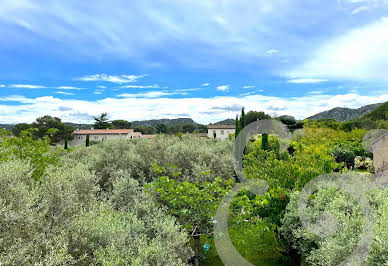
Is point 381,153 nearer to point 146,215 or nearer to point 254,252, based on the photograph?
point 254,252

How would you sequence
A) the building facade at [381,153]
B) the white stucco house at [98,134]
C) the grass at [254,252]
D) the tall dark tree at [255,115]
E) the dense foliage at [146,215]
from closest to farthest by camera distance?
the dense foliage at [146,215] < the grass at [254,252] < the building facade at [381,153] < the white stucco house at [98,134] < the tall dark tree at [255,115]

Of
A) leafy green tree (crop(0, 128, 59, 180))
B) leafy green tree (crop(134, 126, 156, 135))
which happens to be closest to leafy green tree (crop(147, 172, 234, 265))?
leafy green tree (crop(0, 128, 59, 180))

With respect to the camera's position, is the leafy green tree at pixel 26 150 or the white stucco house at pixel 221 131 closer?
the leafy green tree at pixel 26 150

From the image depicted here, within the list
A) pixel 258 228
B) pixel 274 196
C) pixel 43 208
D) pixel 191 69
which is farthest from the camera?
pixel 191 69

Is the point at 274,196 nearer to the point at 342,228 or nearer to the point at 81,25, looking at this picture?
the point at 342,228

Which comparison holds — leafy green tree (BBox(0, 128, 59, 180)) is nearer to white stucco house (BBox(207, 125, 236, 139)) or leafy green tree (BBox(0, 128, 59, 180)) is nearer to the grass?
the grass

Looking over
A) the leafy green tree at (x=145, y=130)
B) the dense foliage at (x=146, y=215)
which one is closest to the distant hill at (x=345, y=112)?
the leafy green tree at (x=145, y=130)

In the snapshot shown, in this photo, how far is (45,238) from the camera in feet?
12.1

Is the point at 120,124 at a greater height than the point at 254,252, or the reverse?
the point at 120,124

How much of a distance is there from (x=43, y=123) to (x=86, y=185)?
226 feet

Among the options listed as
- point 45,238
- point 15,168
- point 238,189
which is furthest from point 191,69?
point 45,238

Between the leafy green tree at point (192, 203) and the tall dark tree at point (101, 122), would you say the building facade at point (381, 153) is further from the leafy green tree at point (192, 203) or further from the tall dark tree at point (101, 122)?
the tall dark tree at point (101, 122)

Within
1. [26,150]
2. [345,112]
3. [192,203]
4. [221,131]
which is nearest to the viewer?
[192,203]

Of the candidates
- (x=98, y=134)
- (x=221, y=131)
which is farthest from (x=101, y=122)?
(x=221, y=131)
